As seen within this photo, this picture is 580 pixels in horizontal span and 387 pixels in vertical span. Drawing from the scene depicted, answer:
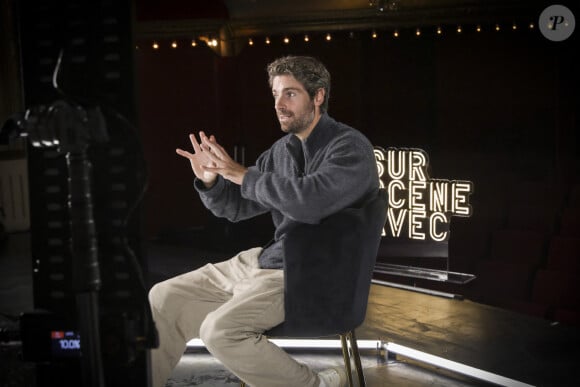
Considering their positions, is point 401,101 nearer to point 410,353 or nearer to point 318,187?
point 410,353

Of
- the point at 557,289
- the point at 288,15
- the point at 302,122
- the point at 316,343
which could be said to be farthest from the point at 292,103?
the point at 288,15

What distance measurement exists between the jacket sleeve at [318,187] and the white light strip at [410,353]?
103cm

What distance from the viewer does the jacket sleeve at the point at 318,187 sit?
88.4 inches

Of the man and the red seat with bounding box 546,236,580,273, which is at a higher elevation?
the man

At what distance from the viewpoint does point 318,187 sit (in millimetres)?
2244

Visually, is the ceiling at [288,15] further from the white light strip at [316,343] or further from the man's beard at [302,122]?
the man's beard at [302,122]

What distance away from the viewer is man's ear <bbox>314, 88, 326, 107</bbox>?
254cm

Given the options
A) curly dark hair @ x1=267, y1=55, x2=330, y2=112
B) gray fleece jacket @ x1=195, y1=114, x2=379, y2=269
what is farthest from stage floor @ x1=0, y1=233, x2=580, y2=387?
curly dark hair @ x1=267, y1=55, x2=330, y2=112

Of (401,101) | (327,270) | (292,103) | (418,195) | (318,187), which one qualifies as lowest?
(327,270)

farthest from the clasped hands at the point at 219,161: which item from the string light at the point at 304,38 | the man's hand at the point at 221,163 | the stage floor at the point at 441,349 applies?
the string light at the point at 304,38

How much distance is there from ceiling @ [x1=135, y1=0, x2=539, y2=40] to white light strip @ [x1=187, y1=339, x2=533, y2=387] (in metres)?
4.30

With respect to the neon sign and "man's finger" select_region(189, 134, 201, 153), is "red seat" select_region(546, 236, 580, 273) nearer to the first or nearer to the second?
the neon sign

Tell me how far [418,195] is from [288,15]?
3387 mm

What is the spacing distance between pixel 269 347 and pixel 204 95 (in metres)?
5.59
